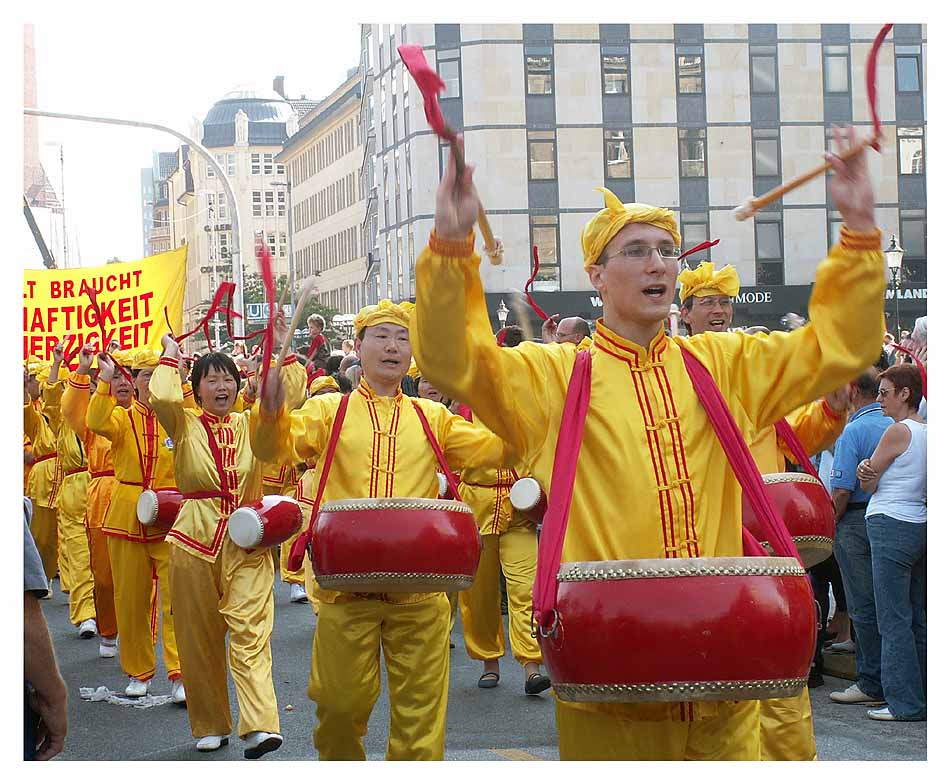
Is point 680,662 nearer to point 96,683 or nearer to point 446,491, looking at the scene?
point 446,491

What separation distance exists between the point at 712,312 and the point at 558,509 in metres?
2.67

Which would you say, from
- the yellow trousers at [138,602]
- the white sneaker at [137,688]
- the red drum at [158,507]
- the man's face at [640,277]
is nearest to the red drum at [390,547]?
the man's face at [640,277]

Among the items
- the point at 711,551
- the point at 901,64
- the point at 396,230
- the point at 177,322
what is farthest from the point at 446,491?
the point at 396,230

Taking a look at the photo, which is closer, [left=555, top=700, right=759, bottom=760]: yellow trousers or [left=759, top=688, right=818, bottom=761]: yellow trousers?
[left=555, top=700, right=759, bottom=760]: yellow trousers

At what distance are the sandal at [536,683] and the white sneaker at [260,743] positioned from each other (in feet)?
6.80

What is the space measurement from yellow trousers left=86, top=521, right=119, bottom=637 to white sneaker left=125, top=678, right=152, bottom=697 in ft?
4.27

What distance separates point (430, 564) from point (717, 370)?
1951 mm

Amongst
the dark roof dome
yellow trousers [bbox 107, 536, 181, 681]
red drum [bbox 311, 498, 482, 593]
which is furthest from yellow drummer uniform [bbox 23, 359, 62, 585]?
the dark roof dome

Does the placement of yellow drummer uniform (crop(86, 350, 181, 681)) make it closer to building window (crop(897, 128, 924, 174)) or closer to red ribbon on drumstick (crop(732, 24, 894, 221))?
red ribbon on drumstick (crop(732, 24, 894, 221))

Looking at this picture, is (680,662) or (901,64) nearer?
(680,662)

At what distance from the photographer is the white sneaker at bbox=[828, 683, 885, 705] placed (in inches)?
313

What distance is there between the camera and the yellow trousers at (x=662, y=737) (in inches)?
148

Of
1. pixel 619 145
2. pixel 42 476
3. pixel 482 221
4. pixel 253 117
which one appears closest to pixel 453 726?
pixel 482 221
